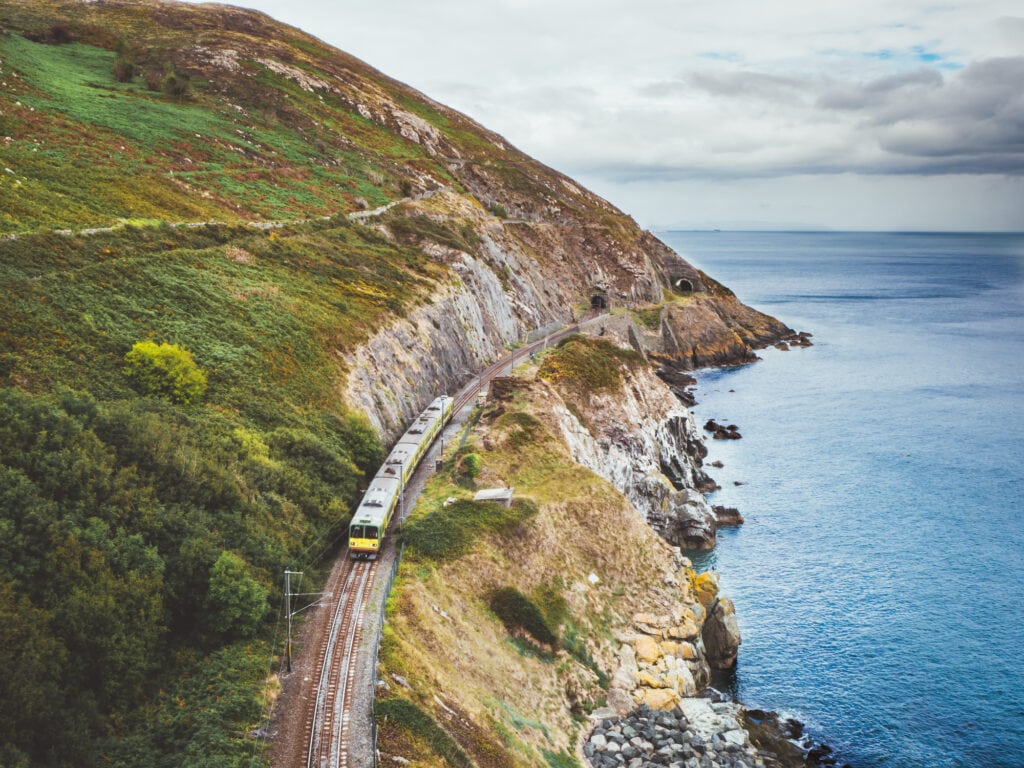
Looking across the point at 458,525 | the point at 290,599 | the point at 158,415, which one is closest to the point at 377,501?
the point at 458,525

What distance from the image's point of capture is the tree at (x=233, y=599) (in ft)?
90.5

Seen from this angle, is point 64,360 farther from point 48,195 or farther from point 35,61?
point 35,61

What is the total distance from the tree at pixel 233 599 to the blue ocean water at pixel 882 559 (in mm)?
31831

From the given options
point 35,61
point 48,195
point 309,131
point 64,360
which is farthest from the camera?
point 309,131

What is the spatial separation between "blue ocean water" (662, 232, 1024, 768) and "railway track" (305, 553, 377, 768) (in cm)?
2673

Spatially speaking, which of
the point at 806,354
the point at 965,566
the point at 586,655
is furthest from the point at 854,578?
the point at 806,354

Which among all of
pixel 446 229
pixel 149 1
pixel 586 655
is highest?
pixel 149 1

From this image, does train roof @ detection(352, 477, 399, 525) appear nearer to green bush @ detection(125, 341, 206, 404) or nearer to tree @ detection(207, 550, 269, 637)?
tree @ detection(207, 550, 269, 637)

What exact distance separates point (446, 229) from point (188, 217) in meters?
40.9

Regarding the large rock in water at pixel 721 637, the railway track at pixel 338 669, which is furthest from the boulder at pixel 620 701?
the railway track at pixel 338 669

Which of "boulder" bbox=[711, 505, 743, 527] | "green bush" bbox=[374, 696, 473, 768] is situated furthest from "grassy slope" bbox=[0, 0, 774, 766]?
"boulder" bbox=[711, 505, 743, 527]

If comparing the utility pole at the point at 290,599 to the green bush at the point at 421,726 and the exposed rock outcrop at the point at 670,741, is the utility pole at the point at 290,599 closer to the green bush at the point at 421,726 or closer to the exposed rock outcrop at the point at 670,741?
the green bush at the point at 421,726

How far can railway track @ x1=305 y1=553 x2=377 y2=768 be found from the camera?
915 inches

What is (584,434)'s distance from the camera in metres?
62.0
